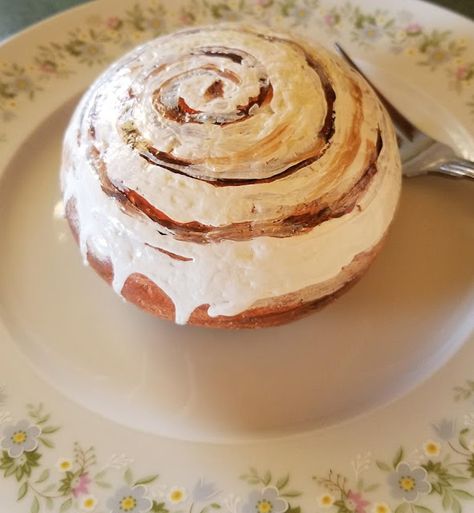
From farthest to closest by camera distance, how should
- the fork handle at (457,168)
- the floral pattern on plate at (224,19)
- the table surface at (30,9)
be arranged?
the table surface at (30,9) → the floral pattern on plate at (224,19) → the fork handle at (457,168)

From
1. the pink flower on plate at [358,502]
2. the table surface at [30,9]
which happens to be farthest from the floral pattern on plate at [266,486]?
the table surface at [30,9]

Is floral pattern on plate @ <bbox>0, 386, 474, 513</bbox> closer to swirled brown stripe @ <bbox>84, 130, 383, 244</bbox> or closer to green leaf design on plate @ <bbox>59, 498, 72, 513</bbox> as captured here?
green leaf design on plate @ <bbox>59, 498, 72, 513</bbox>

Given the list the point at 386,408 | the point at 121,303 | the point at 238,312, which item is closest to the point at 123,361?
the point at 121,303

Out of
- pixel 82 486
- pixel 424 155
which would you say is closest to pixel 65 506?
pixel 82 486

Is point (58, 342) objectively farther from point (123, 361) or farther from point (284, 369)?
point (284, 369)

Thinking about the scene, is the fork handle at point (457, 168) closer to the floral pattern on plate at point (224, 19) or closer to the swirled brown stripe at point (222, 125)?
the floral pattern on plate at point (224, 19)

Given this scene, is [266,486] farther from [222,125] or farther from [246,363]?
[222,125]

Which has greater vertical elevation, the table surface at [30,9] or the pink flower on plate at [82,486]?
the table surface at [30,9]
